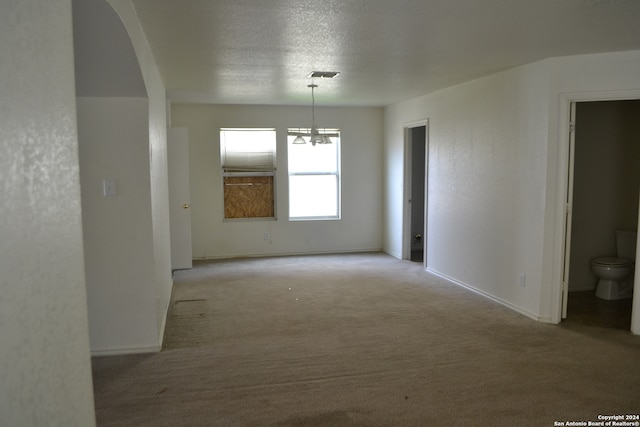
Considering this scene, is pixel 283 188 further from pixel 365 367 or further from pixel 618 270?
pixel 618 270

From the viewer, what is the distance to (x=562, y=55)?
413 centimetres

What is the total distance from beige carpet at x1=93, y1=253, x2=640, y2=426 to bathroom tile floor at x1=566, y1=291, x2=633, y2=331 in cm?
20

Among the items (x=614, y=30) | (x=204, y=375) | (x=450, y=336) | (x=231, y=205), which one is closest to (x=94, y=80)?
(x=204, y=375)

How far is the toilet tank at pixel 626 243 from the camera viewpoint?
16.6 ft

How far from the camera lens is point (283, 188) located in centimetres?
760

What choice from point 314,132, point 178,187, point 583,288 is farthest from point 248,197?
point 583,288

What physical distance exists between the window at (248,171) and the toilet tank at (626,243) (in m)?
4.73

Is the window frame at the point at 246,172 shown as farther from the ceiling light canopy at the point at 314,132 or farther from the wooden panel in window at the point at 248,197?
the ceiling light canopy at the point at 314,132

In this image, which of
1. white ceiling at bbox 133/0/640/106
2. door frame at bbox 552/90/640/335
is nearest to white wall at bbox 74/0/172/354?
white ceiling at bbox 133/0/640/106

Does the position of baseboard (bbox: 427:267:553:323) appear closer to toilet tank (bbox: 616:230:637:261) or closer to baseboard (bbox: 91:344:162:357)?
toilet tank (bbox: 616:230:637:261)

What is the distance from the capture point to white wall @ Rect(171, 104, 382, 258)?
7.32 metres

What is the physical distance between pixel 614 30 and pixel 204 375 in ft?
12.3

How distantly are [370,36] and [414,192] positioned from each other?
15.6 ft

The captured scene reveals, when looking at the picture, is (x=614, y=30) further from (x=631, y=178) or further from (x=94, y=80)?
(x=94, y=80)
